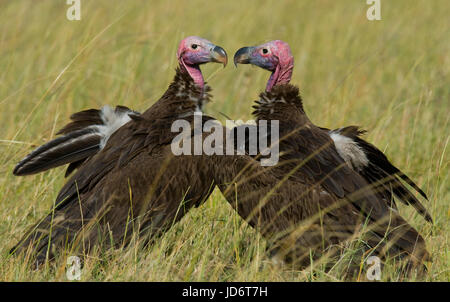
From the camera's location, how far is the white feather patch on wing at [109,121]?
19.7ft

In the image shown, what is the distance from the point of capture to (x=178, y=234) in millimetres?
5641

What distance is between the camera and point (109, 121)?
20.0ft

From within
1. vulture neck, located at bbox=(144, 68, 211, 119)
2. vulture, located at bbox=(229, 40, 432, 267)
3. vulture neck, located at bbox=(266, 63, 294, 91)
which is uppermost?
vulture neck, located at bbox=(266, 63, 294, 91)

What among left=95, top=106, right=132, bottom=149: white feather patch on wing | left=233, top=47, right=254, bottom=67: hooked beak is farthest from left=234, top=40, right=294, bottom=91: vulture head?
left=95, top=106, right=132, bottom=149: white feather patch on wing

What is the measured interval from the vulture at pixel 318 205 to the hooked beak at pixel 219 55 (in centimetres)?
52

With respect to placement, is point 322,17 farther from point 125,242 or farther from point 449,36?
point 125,242

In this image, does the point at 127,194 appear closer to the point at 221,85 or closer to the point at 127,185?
the point at 127,185

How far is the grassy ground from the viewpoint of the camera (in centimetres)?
517

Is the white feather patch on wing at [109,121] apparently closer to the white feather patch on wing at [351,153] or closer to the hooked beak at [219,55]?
the hooked beak at [219,55]

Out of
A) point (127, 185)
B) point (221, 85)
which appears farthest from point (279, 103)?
point (221, 85)

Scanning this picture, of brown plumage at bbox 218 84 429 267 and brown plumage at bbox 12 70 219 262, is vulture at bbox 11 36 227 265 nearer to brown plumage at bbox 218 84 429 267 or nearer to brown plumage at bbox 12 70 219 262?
brown plumage at bbox 12 70 219 262

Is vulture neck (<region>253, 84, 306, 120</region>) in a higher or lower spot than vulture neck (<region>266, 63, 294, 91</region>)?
lower

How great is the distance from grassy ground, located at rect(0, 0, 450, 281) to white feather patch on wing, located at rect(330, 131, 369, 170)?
2.20 feet

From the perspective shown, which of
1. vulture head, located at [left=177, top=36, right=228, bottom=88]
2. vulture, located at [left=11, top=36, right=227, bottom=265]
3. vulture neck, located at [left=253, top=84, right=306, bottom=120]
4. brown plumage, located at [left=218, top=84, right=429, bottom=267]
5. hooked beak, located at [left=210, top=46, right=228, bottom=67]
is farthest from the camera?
vulture head, located at [left=177, top=36, right=228, bottom=88]
